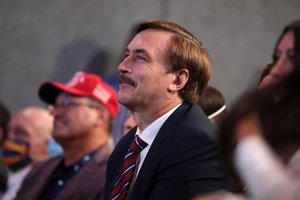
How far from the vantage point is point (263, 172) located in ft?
3.53

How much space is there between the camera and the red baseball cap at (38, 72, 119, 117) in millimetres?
3678

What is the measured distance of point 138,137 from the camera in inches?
91.5

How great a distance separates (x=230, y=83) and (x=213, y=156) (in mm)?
3401

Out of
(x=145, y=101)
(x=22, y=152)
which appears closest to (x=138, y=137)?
(x=145, y=101)

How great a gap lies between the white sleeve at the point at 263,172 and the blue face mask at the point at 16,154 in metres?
3.03

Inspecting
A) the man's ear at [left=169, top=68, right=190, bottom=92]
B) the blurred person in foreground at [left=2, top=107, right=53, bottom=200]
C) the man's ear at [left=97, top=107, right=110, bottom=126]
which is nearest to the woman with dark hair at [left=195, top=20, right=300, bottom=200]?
the man's ear at [left=169, top=68, right=190, bottom=92]

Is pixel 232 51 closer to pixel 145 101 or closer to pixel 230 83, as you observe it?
pixel 230 83

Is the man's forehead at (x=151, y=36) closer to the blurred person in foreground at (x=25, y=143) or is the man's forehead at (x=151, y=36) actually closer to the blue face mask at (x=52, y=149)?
the blurred person in foreground at (x=25, y=143)

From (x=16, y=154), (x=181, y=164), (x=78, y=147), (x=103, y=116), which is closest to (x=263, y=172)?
(x=181, y=164)

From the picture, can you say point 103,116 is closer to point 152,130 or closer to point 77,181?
point 77,181

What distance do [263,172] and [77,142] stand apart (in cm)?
246

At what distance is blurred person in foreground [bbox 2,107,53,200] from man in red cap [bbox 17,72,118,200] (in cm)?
38

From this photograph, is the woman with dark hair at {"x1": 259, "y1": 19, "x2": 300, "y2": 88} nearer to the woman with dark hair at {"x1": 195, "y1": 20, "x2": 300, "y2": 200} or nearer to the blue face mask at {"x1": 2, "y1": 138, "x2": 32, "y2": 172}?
the woman with dark hair at {"x1": 195, "y1": 20, "x2": 300, "y2": 200}

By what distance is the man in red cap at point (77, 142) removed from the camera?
10.3 ft
